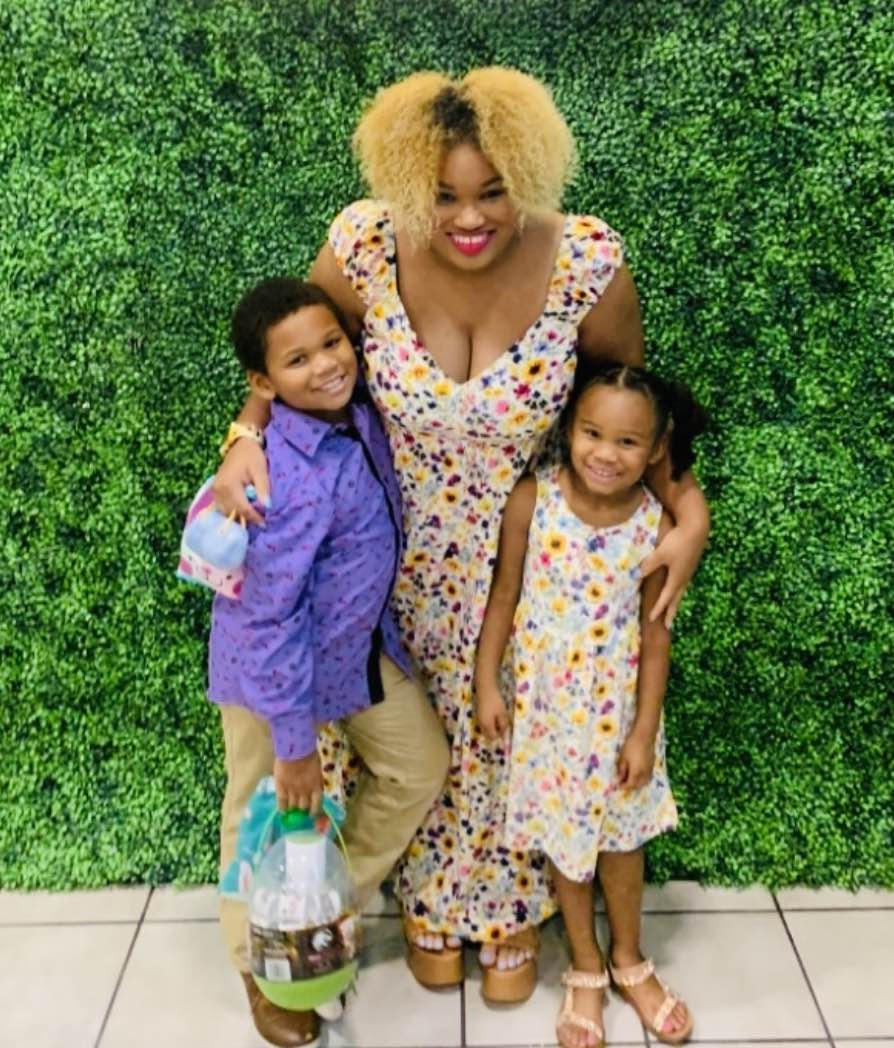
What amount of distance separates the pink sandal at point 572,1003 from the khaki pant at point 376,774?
1.22 ft

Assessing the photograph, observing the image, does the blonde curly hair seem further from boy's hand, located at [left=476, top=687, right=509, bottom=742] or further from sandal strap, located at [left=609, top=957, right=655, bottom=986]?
sandal strap, located at [left=609, top=957, right=655, bottom=986]

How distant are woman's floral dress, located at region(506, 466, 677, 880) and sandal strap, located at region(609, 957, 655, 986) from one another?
28cm


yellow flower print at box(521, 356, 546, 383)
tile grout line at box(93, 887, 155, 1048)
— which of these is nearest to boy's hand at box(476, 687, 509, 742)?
yellow flower print at box(521, 356, 546, 383)

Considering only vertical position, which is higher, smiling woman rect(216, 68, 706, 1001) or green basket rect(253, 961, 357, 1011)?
smiling woman rect(216, 68, 706, 1001)

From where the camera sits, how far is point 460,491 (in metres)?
1.71

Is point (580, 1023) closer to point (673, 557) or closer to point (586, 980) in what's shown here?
point (586, 980)

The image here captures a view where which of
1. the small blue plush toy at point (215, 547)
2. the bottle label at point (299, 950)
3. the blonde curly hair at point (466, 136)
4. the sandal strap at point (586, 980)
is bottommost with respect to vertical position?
the sandal strap at point (586, 980)

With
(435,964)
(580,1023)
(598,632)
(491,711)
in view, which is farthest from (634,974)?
(598,632)

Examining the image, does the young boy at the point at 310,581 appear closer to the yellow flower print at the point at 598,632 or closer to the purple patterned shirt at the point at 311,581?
the purple patterned shirt at the point at 311,581

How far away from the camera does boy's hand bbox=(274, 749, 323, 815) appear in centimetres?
166

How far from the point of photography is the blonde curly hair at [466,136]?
143 cm

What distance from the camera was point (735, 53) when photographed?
179cm

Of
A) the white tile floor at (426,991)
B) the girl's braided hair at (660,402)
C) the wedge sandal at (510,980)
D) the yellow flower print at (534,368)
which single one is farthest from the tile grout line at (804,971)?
the yellow flower print at (534,368)

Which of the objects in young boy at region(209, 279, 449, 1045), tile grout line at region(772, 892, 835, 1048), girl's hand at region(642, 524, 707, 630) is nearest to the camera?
young boy at region(209, 279, 449, 1045)
